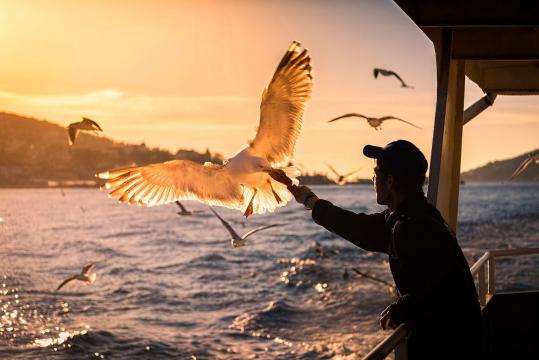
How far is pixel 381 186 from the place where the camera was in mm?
2447

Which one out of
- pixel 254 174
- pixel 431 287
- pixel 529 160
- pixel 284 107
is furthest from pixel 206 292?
pixel 431 287

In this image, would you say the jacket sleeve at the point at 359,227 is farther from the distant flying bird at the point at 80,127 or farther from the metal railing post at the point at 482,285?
the distant flying bird at the point at 80,127

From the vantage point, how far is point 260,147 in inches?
186

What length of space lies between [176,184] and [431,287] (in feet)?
9.70

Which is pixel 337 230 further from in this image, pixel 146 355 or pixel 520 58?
pixel 146 355

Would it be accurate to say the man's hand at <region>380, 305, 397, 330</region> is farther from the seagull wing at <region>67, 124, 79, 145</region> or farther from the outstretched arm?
the seagull wing at <region>67, 124, 79, 145</region>

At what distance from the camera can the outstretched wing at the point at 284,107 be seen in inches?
180

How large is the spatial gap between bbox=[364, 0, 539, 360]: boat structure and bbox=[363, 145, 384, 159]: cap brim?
3.52 ft

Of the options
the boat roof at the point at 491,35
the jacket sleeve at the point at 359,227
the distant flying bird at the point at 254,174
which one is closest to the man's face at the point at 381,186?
the jacket sleeve at the point at 359,227

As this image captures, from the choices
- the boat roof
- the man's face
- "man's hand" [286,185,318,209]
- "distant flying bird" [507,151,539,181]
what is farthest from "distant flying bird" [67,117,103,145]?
the man's face

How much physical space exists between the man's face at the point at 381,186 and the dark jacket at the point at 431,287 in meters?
0.06

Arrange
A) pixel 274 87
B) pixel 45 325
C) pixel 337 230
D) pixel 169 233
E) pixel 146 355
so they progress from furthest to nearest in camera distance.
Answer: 1. pixel 169 233
2. pixel 45 325
3. pixel 146 355
4. pixel 274 87
5. pixel 337 230

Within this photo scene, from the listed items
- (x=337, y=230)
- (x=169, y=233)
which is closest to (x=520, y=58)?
(x=337, y=230)

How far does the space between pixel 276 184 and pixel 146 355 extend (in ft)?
45.1
